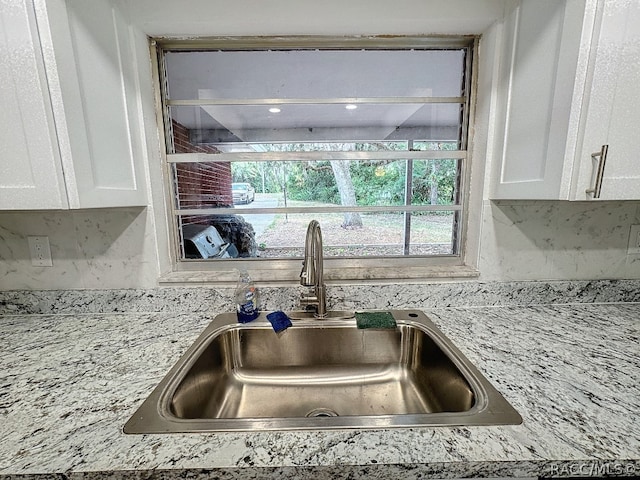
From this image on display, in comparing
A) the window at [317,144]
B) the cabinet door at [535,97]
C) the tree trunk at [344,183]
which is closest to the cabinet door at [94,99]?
the window at [317,144]

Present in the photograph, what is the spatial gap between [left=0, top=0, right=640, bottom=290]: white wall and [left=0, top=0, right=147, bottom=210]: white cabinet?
0.76 ft

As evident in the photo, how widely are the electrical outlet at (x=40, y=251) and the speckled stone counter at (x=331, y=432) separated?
0.30m

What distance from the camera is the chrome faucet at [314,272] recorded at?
3.21 ft

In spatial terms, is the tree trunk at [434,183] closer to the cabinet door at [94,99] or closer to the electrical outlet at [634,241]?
the electrical outlet at [634,241]

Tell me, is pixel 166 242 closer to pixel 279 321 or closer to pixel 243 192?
pixel 243 192

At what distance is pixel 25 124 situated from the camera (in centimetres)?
70

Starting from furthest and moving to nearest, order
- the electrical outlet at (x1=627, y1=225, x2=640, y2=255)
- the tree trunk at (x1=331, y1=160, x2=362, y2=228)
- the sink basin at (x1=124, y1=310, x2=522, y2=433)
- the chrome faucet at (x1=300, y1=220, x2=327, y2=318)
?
1. the tree trunk at (x1=331, y1=160, x2=362, y2=228)
2. the electrical outlet at (x1=627, y1=225, x2=640, y2=255)
3. the chrome faucet at (x1=300, y1=220, x2=327, y2=318)
4. the sink basin at (x1=124, y1=310, x2=522, y2=433)

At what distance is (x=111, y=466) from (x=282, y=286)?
70cm

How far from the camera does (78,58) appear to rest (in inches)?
29.5

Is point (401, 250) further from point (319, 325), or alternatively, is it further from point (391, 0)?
point (391, 0)

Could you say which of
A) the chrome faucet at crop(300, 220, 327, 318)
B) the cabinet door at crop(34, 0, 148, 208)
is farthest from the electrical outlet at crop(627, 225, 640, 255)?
the cabinet door at crop(34, 0, 148, 208)

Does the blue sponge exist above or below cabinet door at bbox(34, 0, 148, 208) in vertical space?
below

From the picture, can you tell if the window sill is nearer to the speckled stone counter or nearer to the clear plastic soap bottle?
the clear plastic soap bottle

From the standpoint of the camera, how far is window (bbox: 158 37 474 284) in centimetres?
117
